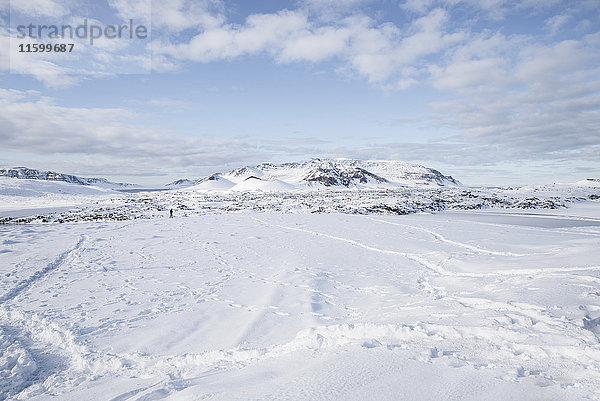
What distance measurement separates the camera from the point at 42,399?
348 centimetres

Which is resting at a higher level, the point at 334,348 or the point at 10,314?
the point at 334,348

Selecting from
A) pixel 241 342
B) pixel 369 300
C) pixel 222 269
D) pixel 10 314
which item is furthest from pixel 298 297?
pixel 10 314

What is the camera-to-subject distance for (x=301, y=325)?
522 centimetres

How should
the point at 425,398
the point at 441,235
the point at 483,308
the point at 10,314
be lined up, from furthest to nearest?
the point at 441,235
the point at 10,314
the point at 483,308
the point at 425,398

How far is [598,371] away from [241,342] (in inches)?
169

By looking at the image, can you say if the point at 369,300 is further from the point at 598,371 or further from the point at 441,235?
the point at 441,235

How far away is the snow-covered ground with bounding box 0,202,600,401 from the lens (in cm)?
315

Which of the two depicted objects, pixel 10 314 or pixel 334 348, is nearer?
pixel 334 348

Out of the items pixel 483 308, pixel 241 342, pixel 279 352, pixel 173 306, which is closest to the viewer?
pixel 279 352

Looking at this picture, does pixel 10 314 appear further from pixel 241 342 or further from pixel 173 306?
pixel 241 342

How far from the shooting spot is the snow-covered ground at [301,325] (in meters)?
3.15

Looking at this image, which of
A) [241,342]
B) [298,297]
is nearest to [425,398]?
[241,342]

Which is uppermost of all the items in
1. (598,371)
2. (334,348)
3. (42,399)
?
(598,371)

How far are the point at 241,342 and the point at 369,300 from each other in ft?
9.34
